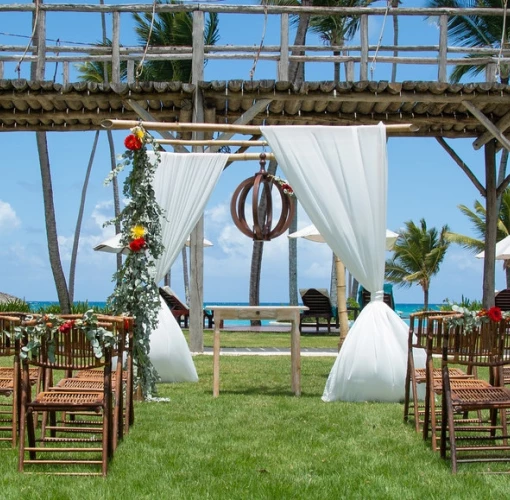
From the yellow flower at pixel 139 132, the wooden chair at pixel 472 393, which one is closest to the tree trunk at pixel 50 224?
the yellow flower at pixel 139 132

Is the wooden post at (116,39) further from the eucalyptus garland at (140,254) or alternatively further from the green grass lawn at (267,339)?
the eucalyptus garland at (140,254)

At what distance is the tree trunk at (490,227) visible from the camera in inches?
472

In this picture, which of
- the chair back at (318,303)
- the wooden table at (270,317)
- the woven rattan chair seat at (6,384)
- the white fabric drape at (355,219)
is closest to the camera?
the woven rattan chair seat at (6,384)

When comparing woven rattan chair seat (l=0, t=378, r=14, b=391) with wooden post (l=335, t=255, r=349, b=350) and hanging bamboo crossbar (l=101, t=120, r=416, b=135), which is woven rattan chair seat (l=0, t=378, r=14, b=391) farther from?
wooden post (l=335, t=255, r=349, b=350)

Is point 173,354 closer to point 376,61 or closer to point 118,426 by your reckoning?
point 118,426

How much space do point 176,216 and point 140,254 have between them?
89 centimetres

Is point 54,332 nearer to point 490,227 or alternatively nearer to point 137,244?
point 137,244

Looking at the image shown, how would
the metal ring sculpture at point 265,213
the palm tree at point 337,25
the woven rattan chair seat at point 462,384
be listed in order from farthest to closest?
the palm tree at point 337,25 → the metal ring sculpture at point 265,213 → the woven rattan chair seat at point 462,384

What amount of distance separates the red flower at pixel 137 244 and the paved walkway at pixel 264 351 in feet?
11.5

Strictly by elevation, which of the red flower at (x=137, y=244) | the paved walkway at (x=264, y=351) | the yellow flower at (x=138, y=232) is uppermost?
the yellow flower at (x=138, y=232)

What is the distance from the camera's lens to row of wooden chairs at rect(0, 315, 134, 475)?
3846 millimetres

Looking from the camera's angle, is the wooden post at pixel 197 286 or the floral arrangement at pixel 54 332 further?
the wooden post at pixel 197 286

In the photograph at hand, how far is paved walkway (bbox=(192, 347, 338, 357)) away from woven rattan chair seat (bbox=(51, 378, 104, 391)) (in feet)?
15.3

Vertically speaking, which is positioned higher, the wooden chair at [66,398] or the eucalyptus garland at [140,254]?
the eucalyptus garland at [140,254]
